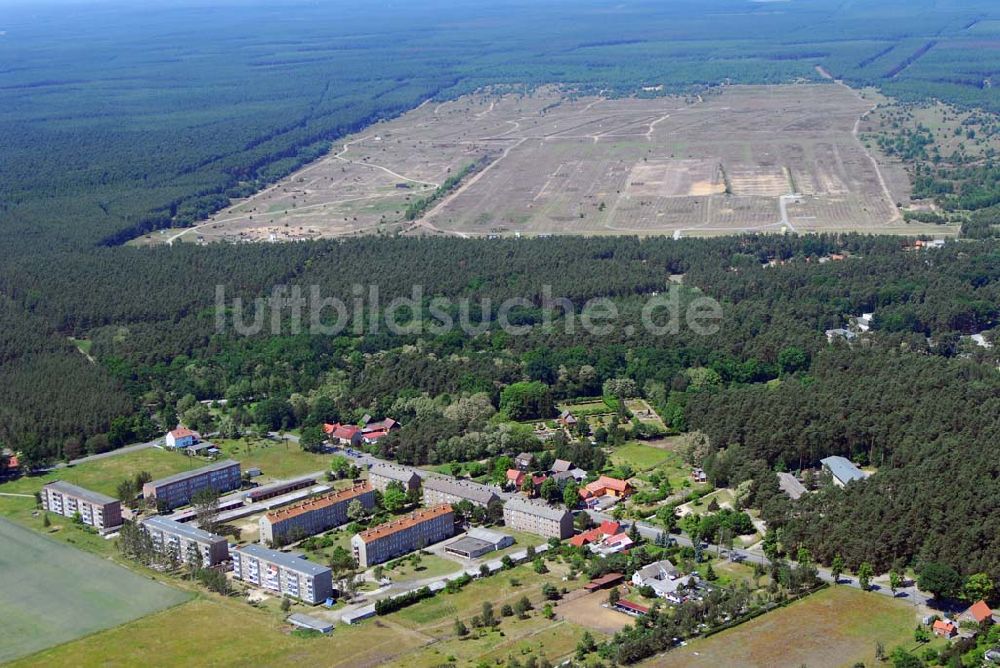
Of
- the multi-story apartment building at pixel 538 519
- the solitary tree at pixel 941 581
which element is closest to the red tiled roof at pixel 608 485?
the multi-story apartment building at pixel 538 519

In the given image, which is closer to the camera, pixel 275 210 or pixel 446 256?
pixel 446 256

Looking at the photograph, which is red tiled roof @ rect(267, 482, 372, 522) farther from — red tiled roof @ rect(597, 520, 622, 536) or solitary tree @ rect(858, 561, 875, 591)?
solitary tree @ rect(858, 561, 875, 591)

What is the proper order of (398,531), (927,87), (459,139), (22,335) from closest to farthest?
(398,531)
(22,335)
(459,139)
(927,87)

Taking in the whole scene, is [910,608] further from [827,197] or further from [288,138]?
[288,138]

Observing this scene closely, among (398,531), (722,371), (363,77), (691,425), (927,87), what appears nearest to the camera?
(398,531)

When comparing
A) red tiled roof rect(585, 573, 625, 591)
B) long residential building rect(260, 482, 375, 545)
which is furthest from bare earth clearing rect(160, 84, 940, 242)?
red tiled roof rect(585, 573, 625, 591)

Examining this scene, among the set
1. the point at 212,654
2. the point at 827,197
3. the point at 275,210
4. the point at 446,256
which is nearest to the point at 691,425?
the point at 212,654

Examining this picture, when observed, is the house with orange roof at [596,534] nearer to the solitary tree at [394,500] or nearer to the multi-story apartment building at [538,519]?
the multi-story apartment building at [538,519]
